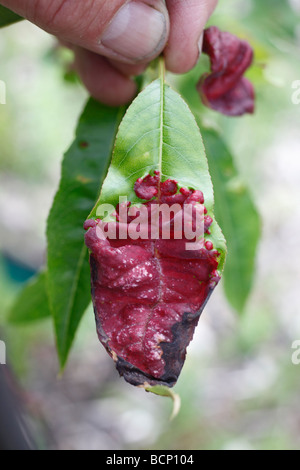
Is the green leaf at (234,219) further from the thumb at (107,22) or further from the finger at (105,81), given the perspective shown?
the thumb at (107,22)

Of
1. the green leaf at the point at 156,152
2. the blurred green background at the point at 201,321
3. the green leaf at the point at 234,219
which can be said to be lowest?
the blurred green background at the point at 201,321

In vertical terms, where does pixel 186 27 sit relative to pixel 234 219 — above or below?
above

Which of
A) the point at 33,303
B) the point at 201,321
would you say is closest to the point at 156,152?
the point at 33,303

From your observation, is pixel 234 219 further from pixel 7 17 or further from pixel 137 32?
pixel 7 17

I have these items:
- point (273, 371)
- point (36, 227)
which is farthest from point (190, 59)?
point (36, 227)

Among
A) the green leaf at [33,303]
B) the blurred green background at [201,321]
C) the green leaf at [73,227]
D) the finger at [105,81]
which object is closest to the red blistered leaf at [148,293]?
the green leaf at [73,227]

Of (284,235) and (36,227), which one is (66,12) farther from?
(284,235)

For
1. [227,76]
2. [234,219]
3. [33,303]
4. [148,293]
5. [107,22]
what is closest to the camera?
[148,293]
